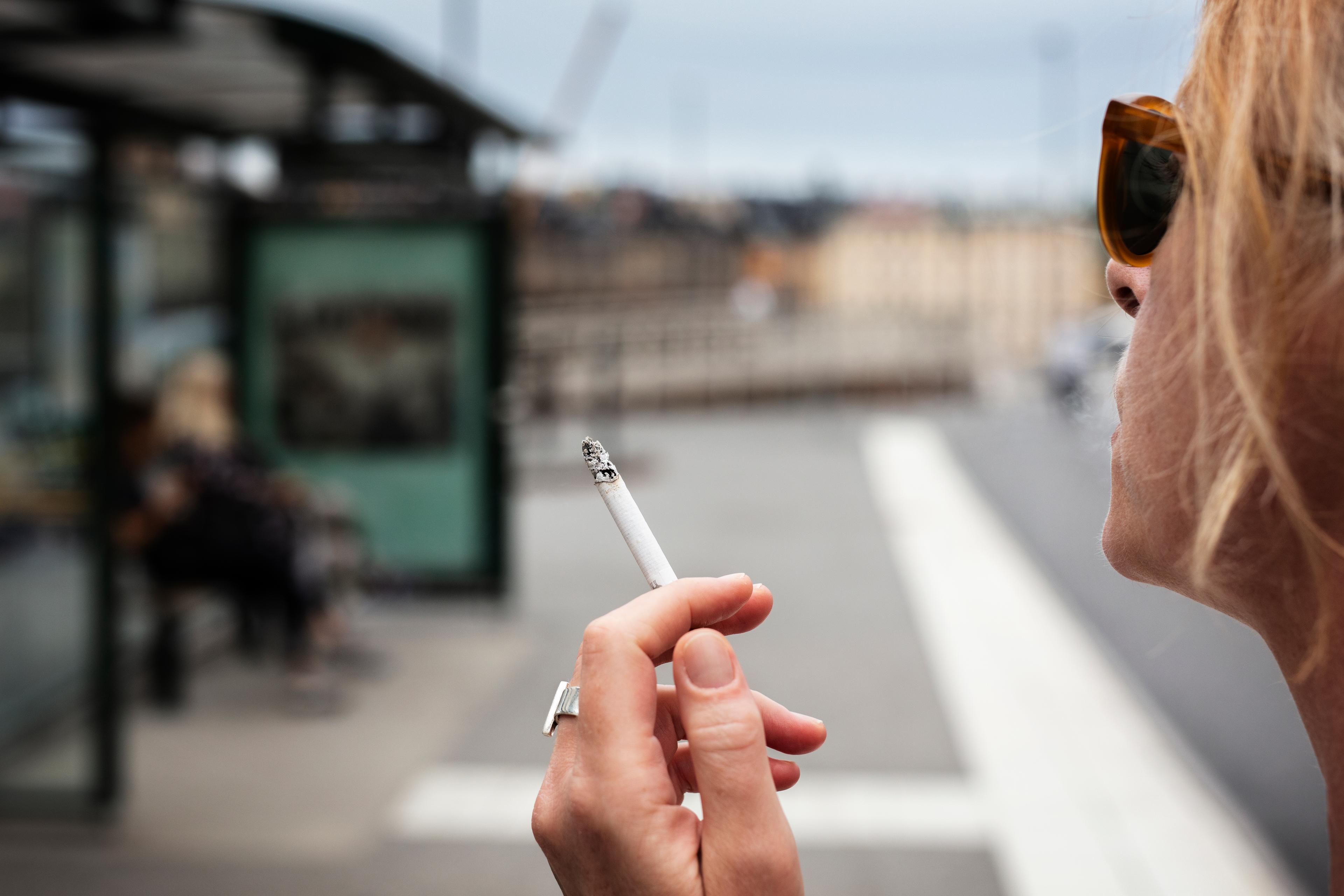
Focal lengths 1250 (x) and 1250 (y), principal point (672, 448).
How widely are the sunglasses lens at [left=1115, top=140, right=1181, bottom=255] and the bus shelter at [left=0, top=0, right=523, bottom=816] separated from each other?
391cm

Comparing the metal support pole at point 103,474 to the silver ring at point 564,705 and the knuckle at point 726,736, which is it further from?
the knuckle at point 726,736

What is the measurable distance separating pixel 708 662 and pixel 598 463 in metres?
0.18

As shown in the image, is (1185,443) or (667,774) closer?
(1185,443)

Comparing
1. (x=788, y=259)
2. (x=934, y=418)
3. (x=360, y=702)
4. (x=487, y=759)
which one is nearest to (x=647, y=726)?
(x=487, y=759)

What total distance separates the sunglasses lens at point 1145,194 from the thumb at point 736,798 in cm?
42

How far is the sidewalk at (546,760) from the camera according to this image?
4.02 meters

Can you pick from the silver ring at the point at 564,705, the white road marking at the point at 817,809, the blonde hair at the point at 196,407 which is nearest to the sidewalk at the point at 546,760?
the white road marking at the point at 817,809

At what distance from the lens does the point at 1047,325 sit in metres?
14.7

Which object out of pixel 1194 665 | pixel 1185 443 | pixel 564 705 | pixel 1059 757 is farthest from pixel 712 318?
pixel 1185 443

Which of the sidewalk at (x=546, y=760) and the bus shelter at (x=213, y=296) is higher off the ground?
the bus shelter at (x=213, y=296)

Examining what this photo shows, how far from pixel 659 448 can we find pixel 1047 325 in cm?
489

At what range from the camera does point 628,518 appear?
94 centimetres

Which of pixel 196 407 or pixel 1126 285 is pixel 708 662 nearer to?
pixel 1126 285

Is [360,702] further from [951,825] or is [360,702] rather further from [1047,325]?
[1047,325]
